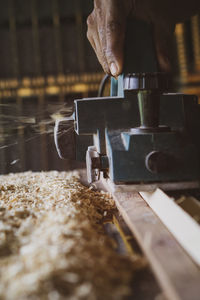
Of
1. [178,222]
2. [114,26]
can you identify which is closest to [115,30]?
[114,26]

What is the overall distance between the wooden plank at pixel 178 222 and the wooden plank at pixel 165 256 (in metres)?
0.01

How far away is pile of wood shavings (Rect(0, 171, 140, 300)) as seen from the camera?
53 cm

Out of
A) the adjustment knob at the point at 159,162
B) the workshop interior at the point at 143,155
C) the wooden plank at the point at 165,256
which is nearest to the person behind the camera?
the wooden plank at the point at 165,256

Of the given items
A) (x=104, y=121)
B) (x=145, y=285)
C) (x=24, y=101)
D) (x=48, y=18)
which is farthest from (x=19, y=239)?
(x=48, y=18)

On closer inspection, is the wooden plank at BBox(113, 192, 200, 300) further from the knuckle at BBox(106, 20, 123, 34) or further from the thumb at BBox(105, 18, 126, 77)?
the knuckle at BBox(106, 20, 123, 34)

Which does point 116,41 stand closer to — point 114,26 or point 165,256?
point 114,26

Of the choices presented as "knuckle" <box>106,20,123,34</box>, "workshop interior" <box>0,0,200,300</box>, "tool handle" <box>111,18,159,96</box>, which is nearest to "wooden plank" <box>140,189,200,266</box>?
"workshop interior" <box>0,0,200,300</box>

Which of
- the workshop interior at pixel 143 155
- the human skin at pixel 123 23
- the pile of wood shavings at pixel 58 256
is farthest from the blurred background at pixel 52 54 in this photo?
the pile of wood shavings at pixel 58 256

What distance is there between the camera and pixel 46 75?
367 centimetres

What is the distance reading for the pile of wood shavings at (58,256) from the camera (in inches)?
20.7

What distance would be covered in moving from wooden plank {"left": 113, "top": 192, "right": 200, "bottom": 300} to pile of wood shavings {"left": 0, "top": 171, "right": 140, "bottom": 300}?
6 cm

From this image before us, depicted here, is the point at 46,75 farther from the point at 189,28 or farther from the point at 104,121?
the point at 104,121

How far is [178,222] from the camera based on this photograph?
739mm

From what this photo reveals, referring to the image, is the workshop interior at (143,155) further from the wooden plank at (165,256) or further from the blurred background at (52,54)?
the blurred background at (52,54)
